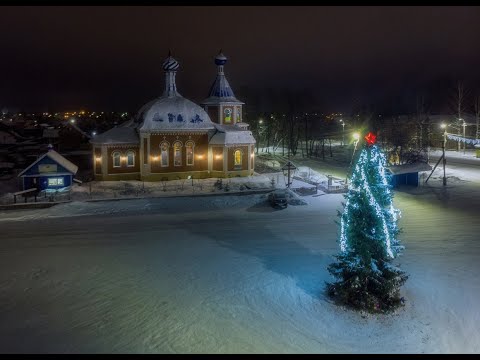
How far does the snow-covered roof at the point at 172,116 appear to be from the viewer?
123ft

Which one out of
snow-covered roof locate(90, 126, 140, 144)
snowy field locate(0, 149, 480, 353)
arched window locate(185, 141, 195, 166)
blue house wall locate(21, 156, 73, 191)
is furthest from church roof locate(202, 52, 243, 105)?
snowy field locate(0, 149, 480, 353)

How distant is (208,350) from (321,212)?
16.6m

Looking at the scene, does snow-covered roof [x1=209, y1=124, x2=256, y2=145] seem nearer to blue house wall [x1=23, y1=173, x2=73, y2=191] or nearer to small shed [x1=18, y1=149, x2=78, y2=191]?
small shed [x1=18, y1=149, x2=78, y2=191]

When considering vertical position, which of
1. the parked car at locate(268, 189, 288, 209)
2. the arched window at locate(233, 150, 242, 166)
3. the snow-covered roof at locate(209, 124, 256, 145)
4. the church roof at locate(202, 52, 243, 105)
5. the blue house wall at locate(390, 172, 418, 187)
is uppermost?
the church roof at locate(202, 52, 243, 105)

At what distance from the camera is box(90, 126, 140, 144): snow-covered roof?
36.7 m

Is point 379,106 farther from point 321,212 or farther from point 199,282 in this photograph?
point 199,282

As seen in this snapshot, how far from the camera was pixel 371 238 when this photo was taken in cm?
1448

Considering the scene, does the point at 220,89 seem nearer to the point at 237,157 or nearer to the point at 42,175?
the point at 237,157

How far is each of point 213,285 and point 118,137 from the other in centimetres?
2392

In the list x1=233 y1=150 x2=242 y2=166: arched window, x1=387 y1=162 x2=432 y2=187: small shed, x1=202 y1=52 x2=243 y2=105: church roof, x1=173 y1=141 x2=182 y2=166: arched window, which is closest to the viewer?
x1=387 y1=162 x2=432 y2=187: small shed

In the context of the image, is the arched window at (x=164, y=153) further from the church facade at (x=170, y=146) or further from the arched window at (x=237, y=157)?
the arched window at (x=237, y=157)

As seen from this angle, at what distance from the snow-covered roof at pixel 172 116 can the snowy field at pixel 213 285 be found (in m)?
12.1

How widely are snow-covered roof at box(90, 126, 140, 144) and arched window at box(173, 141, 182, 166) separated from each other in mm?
3052

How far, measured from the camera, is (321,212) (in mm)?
27328
